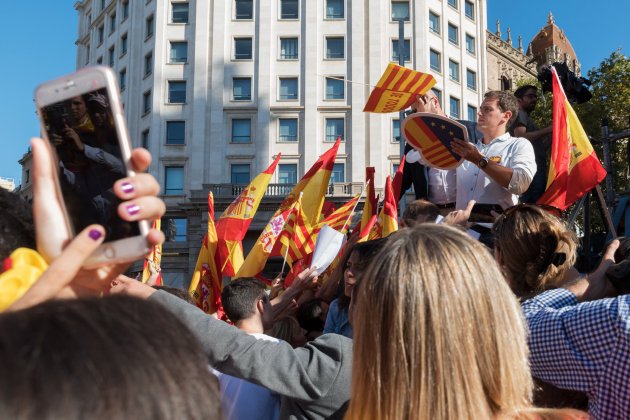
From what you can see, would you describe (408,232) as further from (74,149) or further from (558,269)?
(558,269)

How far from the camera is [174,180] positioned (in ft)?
120

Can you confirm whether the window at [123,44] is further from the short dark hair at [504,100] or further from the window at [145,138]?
the short dark hair at [504,100]

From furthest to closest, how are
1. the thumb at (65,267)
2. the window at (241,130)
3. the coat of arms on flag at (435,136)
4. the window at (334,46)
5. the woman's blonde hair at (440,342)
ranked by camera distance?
1. the window at (334,46)
2. the window at (241,130)
3. the coat of arms on flag at (435,136)
4. the woman's blonde hair at (440,342)
5. the thumb at (65,267)

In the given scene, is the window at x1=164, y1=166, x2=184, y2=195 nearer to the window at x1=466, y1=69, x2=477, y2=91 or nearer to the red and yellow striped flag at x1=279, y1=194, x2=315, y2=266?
the window at x1=466, y1=69, x2=477, y2=91

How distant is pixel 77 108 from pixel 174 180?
36.1 metres

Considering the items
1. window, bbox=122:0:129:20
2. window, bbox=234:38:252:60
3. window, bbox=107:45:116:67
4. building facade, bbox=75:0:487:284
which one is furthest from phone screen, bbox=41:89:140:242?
window, bbox=107:45:116:67

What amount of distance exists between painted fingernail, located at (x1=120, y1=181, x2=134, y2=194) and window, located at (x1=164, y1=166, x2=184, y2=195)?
35846 millimetres

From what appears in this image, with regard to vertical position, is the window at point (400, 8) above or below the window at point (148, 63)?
above

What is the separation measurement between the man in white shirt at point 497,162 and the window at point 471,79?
123 ft

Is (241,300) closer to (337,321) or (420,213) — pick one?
(337,321)

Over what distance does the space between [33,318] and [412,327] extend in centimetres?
105

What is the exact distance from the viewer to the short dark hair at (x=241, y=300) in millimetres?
3717

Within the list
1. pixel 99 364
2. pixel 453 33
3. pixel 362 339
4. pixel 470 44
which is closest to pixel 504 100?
pixel 362 339

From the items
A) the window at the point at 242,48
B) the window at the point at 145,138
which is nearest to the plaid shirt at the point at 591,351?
the window at the point at 242,48
